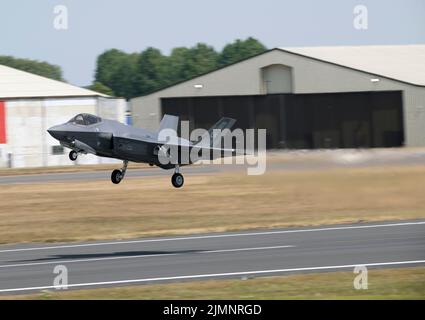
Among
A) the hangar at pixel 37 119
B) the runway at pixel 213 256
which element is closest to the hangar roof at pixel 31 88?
the hangar at pixel 37 119

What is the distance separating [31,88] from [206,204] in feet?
113

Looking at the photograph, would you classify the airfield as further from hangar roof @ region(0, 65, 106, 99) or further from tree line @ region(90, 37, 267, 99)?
tree line @ region(90, 37, 267, 99)

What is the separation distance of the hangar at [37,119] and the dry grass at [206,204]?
16138 millimetres

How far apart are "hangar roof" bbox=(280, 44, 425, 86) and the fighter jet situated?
46.6m

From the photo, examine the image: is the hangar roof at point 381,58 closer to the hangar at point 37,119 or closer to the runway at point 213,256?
the hangar at point 37,119

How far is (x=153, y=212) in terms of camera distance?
4231cm

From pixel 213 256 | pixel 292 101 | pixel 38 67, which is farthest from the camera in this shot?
pixel 38 67

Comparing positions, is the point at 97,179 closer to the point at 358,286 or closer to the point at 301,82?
the point at 301,82

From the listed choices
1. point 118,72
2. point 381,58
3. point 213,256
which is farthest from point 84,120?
point 118,72

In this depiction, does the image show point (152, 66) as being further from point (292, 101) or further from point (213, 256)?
point (213, 256)

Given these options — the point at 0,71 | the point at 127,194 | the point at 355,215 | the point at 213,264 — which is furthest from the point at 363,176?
the point at 0,71

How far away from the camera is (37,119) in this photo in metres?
69.2

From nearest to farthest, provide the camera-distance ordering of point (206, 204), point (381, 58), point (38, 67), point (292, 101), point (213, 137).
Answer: point (213, 137)
point (206, 204)
point (292, 101)
point (381, 58)
point (38, 67)
